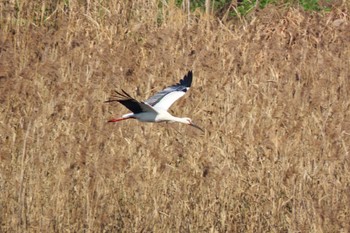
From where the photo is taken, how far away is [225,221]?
4648 millimetres

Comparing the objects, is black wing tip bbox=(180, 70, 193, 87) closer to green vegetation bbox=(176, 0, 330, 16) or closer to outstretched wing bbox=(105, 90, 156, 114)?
outstretched wing bbox=(105, 90, 156, 114)

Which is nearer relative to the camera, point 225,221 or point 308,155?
point 225,221

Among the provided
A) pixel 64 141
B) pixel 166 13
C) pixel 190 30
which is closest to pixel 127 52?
pixel 190 30

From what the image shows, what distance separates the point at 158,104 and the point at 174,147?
1.04m

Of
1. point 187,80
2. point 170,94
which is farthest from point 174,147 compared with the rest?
point 187,80

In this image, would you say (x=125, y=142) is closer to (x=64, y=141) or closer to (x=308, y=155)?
(x=64, y=141)

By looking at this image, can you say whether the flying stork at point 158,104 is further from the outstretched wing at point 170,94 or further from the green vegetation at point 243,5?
the green vegetation at point 243,5

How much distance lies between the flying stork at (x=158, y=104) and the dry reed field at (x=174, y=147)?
46 millimetres

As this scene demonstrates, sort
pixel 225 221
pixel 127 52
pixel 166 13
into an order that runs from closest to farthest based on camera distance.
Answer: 1. pixel 225 221
2. pixel 127 52
3. pixel 166 13

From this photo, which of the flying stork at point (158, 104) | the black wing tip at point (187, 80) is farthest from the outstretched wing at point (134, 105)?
the black wing tip at point (187, 80)

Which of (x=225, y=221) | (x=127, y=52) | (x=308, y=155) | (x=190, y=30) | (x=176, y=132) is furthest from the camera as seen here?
(x=190, y=30)

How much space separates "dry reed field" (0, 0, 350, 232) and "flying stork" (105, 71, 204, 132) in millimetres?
46

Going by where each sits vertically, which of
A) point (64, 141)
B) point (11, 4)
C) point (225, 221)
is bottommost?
point (225, 221)

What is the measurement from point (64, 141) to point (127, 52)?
7.67ft
